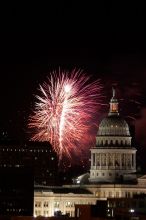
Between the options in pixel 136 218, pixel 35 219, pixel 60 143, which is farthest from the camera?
pixel 60 143

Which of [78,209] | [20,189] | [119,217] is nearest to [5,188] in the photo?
[20,189]

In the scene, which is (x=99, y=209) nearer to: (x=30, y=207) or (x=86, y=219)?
(x=30, y=207)

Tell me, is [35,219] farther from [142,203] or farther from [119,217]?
[142,203]

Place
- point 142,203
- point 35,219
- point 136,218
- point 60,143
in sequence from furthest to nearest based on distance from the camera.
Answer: point 142,203 < point 60,143 < point 136,218 < point 35,219

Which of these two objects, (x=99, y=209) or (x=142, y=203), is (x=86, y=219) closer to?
(x=99, y=209)

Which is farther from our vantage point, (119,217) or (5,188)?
(5,188)

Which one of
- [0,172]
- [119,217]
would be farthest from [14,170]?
[119,217]

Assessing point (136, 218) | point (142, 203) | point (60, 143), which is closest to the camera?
point (136, 218)

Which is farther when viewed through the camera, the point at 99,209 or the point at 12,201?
the point at 12,201
